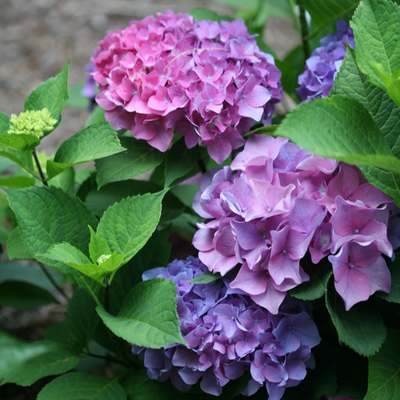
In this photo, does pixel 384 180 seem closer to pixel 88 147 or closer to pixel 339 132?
pixel 339 132

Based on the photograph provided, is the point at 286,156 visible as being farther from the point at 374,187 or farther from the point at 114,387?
the point at 114,387

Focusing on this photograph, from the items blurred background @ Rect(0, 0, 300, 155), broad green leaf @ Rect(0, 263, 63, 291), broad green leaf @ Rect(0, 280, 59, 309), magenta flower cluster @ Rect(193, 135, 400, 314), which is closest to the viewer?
magenta flower cluster @ Rect(193, 135, 400, 314)

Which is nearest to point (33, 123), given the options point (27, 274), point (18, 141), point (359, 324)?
point (18, 141)

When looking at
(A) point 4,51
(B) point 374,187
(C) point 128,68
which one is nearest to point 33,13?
(A) point 4,51

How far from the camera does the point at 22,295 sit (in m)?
1.11

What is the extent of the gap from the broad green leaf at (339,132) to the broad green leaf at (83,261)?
0.31 metres

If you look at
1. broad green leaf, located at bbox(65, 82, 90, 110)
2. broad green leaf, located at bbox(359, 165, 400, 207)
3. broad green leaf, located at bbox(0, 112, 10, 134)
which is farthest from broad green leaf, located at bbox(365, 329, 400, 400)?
broad green leaf, located at bbox(65, 82, 90, 110)

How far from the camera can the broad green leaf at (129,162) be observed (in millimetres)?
756

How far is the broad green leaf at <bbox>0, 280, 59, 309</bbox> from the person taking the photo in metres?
1.09

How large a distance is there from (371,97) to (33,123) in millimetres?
546

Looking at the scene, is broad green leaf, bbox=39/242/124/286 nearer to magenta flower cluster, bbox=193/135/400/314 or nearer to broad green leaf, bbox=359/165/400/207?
magenta flower cluster, bbox=193/135/400/314

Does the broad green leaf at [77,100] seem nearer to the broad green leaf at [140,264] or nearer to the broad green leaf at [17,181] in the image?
the broad green leaf at [17,181]

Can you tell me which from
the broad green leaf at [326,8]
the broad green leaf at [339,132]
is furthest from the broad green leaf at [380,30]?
the broad green leaf at [326,8]

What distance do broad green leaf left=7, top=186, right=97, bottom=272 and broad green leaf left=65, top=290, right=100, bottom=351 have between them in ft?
0.60
